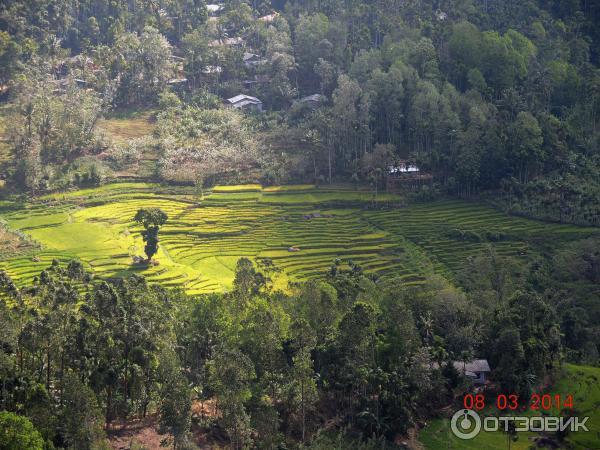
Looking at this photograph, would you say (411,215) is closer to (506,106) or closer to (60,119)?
(506,106)

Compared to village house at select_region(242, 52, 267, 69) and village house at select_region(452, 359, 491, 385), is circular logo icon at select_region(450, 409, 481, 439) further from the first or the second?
village house at select_region(242, 52, 267, 69)

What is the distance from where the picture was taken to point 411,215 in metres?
56.1

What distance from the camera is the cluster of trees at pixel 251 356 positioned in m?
29.1

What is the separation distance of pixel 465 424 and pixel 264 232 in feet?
71.9

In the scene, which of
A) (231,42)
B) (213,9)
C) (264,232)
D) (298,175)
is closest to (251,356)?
(264,232)

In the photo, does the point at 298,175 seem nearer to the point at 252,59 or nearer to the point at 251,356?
the point at 252,59

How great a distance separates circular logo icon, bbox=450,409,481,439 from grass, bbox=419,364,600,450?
0.19 meters

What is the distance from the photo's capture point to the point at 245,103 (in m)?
70.6

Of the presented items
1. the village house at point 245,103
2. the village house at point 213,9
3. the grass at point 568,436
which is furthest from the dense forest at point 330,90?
the grass at point 568,436

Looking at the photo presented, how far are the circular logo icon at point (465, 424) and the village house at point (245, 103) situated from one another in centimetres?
4020

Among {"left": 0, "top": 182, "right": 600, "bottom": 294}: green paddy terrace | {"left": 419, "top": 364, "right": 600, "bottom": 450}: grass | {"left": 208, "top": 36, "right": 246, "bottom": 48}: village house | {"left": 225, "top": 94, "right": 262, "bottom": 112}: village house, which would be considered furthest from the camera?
{"left": 208, "top": 36, "right": 246, "bottom": 48}: village house

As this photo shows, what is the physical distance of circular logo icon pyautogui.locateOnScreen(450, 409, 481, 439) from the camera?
3372cm

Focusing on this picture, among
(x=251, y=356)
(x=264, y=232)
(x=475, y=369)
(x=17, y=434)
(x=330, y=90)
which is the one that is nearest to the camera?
(x=17, y=434)

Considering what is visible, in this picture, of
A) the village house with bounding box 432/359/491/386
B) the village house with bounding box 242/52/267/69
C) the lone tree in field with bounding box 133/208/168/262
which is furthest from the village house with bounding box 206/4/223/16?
the village house with bounding box 432/359/491/386
